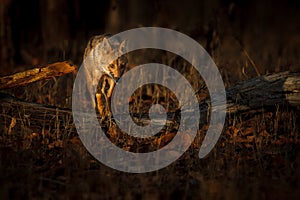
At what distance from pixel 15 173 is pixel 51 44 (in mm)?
7562

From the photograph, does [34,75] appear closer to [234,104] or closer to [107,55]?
[107,55]

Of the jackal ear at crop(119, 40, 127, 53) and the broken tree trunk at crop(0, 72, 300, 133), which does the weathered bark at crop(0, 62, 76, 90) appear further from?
the jackal ear at crop(119, 40, 127, 53)

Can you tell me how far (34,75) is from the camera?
5738mm

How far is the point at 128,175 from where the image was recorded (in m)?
4.95

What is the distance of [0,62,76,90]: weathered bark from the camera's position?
568cm

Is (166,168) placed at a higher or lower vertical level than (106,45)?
lower

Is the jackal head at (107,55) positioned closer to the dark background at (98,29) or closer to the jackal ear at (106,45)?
the jackal ear at (106,45)

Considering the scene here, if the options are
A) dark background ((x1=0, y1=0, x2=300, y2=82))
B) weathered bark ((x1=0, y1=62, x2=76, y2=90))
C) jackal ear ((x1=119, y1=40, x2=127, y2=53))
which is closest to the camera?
weathered bark ((x1=0, y1=62, x2=76, y2=90))

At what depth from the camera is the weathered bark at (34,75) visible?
568 centimetres

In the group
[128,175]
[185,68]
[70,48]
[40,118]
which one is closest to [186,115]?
[128,175]

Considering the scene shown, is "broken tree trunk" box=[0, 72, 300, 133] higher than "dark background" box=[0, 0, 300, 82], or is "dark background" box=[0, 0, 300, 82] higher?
"dark background" box=[0, 0, 300, 82]

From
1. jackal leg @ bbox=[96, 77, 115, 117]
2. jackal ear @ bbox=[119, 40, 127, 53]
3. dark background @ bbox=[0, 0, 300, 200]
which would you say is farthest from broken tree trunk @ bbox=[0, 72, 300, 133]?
jackal ear @ bbox=[119, 40, 127, 53]

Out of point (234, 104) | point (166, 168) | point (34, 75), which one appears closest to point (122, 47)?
point (34, 75)

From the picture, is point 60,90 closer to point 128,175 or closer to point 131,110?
point 131,110
